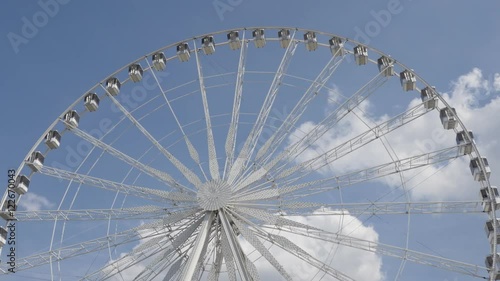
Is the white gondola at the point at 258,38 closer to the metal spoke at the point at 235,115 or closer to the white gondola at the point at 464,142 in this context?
the metal spoke at the point at 235,115

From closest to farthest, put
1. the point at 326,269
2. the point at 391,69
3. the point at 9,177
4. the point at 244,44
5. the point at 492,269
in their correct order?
the point at 326,269 → the point at 492,269 → the point at 9,177 → the point at 391,69 → the point at 244,44

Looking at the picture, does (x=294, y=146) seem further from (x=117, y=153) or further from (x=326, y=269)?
(x=117, y=153)

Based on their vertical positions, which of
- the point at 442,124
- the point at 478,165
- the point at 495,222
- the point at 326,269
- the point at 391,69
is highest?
the point at 391,69

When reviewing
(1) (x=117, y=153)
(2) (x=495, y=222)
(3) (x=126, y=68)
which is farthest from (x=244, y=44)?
(2) (x=495, y=222)

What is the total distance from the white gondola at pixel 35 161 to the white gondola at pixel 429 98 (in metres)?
17.5

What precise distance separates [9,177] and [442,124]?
765 inches

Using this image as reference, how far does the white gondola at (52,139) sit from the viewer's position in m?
28.8

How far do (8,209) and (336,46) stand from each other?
16989 millimetres

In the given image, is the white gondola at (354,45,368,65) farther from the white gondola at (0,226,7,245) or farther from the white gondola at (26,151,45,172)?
the white gondola at (0,226,7,245)

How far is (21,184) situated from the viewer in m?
27.5

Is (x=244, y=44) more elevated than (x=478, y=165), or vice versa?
(x=244, y=44)

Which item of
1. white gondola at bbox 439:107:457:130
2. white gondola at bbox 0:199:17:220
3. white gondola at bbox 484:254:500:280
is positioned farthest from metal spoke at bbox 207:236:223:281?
white gondola at bbox 439:107:457:130

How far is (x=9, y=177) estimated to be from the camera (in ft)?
90.4

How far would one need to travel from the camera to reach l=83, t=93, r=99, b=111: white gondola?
2985 cm
